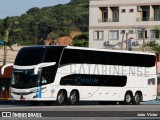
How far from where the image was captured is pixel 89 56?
44406 millimetres

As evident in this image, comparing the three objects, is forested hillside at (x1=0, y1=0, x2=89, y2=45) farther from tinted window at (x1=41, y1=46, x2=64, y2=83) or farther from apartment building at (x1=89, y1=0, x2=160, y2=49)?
tinted window at (x1=41, y1=46, x2=64, y2=83)

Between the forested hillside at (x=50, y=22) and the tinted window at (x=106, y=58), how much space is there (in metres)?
91.0

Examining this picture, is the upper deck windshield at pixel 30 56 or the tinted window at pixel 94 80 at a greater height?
the upper deck windshield at pixel 30 56

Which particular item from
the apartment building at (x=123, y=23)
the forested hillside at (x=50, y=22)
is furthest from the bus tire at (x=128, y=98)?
the forested hillside at (x=50, y=22)

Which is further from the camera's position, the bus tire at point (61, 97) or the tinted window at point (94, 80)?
the tinted window at point (94, 80)

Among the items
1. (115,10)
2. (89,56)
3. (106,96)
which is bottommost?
(106,96)

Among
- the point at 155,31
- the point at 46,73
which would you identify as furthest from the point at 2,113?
the point at 155,31

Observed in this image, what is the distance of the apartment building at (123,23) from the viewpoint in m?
84.6

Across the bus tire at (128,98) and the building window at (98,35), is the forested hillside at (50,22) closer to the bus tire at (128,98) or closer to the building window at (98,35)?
the building window at (98,35)

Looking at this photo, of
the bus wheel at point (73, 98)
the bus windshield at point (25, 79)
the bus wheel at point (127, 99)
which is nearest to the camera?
the bus windshield at point (25, 79)

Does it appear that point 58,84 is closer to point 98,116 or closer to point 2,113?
point 98,116

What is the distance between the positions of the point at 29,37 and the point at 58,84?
4400 inches

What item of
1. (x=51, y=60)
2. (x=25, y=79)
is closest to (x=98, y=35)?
(x=25, y=79)

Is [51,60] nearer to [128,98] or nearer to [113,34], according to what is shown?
[128,98]
